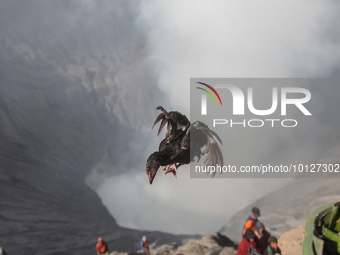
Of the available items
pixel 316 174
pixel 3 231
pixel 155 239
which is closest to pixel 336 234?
pixel 155 239

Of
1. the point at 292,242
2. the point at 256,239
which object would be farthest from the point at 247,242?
the point at 292,242

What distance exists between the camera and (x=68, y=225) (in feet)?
207

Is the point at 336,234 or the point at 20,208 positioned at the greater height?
the point at 20,208

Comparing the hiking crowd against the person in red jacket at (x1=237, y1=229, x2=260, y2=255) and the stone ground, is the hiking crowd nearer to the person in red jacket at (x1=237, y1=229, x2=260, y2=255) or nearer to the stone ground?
the person in red jacket at (x1=237, y1=229, x2=260, y2=255)

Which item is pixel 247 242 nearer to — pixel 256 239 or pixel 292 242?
pixel 256 239

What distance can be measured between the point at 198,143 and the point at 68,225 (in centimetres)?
6561

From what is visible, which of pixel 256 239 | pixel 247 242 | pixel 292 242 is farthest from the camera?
pixel 292 242

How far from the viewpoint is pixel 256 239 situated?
294 inches

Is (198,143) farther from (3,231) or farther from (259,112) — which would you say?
(3,231)

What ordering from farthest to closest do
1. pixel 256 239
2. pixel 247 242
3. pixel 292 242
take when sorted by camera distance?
pixel 292 242 < pixel 256 239 < pixel 247 242

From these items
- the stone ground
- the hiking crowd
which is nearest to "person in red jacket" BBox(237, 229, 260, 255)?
the hiking crowd

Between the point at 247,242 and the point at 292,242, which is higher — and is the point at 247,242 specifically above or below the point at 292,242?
below

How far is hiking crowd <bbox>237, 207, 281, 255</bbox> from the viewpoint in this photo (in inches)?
285

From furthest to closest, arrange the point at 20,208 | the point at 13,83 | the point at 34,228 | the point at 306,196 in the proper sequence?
the point at 13,83
the point at 306,196
the point at 20,208
the point at 34,228
